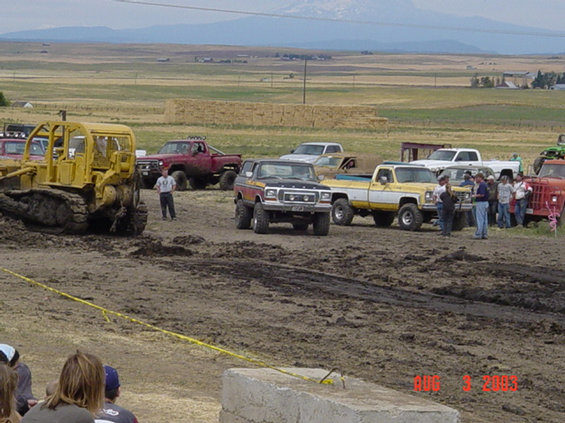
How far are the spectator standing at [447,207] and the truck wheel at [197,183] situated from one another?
14.6 meters

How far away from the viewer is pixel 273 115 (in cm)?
8388

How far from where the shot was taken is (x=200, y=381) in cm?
1111

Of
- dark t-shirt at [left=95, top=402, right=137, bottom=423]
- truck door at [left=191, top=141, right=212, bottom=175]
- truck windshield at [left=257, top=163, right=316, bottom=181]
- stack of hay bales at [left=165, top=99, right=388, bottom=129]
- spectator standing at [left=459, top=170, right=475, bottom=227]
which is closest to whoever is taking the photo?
dark t-shirt at [left=95, top=402, right=137, bottom=423]

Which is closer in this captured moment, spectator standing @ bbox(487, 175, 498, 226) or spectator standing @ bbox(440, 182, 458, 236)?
spectator standing @ bbox(440, 182, 458, 236)

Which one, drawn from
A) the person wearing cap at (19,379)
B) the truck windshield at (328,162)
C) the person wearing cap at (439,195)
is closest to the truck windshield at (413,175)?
the person wearing cap at (439,195)

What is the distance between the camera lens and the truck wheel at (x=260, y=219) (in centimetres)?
2559

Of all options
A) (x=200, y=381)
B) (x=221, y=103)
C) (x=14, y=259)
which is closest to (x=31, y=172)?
(x=14, y=259)

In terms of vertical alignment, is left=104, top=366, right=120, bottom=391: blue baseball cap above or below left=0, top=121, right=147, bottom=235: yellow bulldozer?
above

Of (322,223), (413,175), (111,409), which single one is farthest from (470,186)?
(111,409)

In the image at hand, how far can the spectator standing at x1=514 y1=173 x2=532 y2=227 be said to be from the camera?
94.2ft

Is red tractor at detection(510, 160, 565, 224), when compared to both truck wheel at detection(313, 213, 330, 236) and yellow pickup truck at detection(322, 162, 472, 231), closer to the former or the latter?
yellow pickup truck at detection(322, 162, 472, 231)

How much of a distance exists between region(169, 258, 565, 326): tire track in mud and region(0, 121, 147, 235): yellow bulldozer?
12.8ft

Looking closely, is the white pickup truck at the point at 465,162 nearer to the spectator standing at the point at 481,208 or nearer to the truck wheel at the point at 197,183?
the truck wheel at the point at 197,183

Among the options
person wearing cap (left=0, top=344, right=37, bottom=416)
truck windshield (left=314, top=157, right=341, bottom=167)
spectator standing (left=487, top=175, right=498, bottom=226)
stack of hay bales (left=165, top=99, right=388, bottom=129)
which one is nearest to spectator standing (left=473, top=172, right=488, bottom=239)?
spectator standing (left=487, top=175, right=498, bottom=226)
